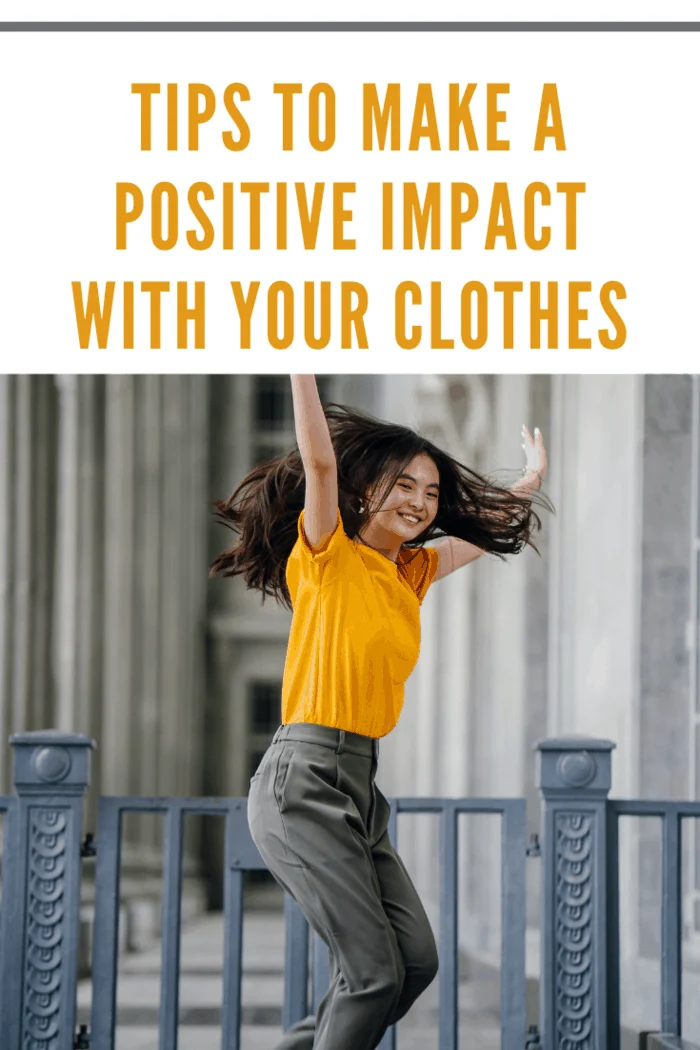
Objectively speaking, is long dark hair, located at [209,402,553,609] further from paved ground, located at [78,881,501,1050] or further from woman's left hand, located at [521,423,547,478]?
paved ground, located at [78,881,501,1050]

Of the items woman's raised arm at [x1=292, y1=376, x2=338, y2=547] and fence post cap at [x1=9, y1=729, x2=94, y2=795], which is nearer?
woman's raised arm at [x1=292, y1=376, x2=338, y2=547]

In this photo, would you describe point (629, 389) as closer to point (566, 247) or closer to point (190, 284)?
point (566, 247)

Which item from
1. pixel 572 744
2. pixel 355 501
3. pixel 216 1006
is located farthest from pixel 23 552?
pixel 355 501

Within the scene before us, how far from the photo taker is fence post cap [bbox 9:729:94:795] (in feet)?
13.0

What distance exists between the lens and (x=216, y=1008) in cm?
647

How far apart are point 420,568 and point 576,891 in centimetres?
121

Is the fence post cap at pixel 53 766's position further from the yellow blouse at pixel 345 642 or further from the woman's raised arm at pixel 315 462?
the woman's raised arm at pixel 315 462

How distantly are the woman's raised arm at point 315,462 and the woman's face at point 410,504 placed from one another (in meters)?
0.15

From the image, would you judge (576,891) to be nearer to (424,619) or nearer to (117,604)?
(117,604)

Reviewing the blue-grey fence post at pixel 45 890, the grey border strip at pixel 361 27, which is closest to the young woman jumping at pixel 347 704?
the grey border strip at pixel 361 27

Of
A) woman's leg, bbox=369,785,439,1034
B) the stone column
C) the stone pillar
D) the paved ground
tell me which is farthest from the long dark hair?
the stone column

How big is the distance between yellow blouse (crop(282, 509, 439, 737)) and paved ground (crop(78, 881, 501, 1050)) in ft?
3.21

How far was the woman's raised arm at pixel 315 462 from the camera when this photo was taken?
2.82 metres

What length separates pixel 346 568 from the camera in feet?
9.76
